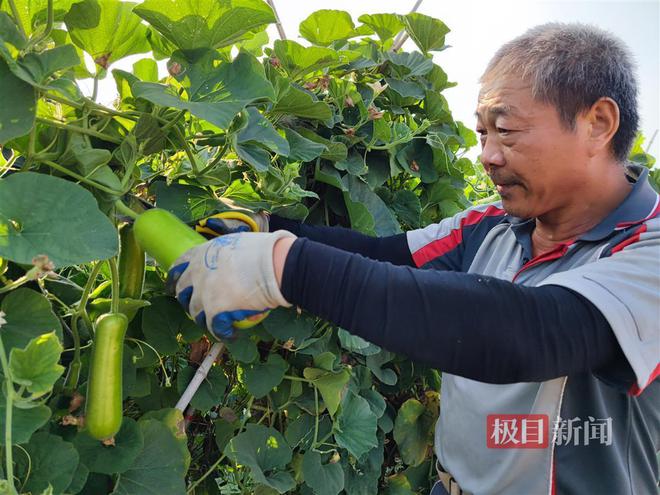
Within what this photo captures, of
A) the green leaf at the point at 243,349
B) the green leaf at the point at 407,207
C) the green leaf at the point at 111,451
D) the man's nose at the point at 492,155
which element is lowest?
the green leaf at the point at 111,451

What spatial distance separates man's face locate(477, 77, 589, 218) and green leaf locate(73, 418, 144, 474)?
0.87 meters

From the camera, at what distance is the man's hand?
108 centimetres

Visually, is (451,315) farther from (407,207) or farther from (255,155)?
(407,207)

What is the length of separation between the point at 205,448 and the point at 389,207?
2.77 feet

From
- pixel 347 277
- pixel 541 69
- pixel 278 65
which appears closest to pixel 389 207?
pixel 278 65

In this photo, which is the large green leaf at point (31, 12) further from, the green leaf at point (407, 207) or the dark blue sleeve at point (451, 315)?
the green leaf at point (407, 207)

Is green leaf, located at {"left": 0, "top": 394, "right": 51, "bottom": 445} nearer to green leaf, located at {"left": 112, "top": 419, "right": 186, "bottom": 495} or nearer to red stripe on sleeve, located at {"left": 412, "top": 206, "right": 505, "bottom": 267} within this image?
green leaf, located at {"left": 112, "top": 419, "right": 186, "bottom": 495}

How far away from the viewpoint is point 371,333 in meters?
1.07

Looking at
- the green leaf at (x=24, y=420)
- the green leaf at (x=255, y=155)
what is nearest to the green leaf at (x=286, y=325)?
the green leaf at (x=255, y=155)

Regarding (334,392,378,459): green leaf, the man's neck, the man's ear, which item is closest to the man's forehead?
the man's ear

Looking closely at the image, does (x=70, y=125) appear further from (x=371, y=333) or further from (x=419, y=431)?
(x=419, y=431)

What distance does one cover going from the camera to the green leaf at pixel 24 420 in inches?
37.0

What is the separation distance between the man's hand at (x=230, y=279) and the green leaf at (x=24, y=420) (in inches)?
10.5

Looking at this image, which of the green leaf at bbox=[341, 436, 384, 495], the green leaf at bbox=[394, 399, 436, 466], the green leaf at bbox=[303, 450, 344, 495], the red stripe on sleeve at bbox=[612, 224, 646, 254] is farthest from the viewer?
the green leaf at bbox=[394, 399, 436, 466]
